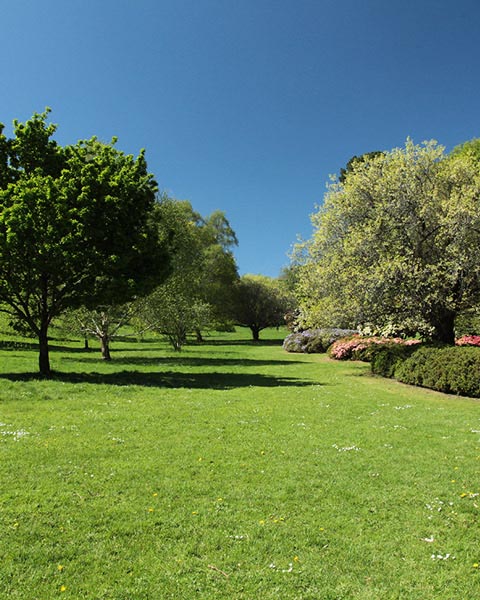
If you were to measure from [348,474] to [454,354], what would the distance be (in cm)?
1210

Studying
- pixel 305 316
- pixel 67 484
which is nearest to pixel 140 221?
pixel 305 316

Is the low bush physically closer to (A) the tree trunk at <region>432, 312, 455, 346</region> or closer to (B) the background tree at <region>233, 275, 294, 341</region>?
(A) the tree trunk at <region>432, 312, 455, 346</region>

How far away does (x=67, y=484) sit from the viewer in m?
6.91

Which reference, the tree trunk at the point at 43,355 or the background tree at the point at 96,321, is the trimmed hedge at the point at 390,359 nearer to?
the tree trunk at the point at 43,355

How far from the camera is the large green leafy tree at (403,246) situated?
65.8ft

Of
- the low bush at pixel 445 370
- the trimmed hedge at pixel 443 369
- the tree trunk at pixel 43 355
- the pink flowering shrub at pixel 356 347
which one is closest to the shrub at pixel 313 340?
the pink flowering shrub at pixel 356 347

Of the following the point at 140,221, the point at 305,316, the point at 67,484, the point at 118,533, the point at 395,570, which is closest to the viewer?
the point at 395,570

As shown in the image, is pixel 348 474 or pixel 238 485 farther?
pixel 348 474

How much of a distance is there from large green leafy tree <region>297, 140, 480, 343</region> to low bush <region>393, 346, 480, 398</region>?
2.19 m

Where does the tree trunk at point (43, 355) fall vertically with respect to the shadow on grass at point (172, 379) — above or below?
above

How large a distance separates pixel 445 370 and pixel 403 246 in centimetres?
662

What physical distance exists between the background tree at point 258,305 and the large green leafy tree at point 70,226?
4513 centimetres

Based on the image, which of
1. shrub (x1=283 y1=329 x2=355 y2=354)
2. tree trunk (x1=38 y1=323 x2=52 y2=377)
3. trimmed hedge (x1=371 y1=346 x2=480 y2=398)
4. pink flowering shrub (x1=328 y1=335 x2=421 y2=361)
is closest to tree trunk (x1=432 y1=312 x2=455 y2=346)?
trimmed hedge (x1=371 y1=346 x2=480 y2=398)

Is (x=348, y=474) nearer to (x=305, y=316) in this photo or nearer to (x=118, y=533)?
(x=118, y=533)
